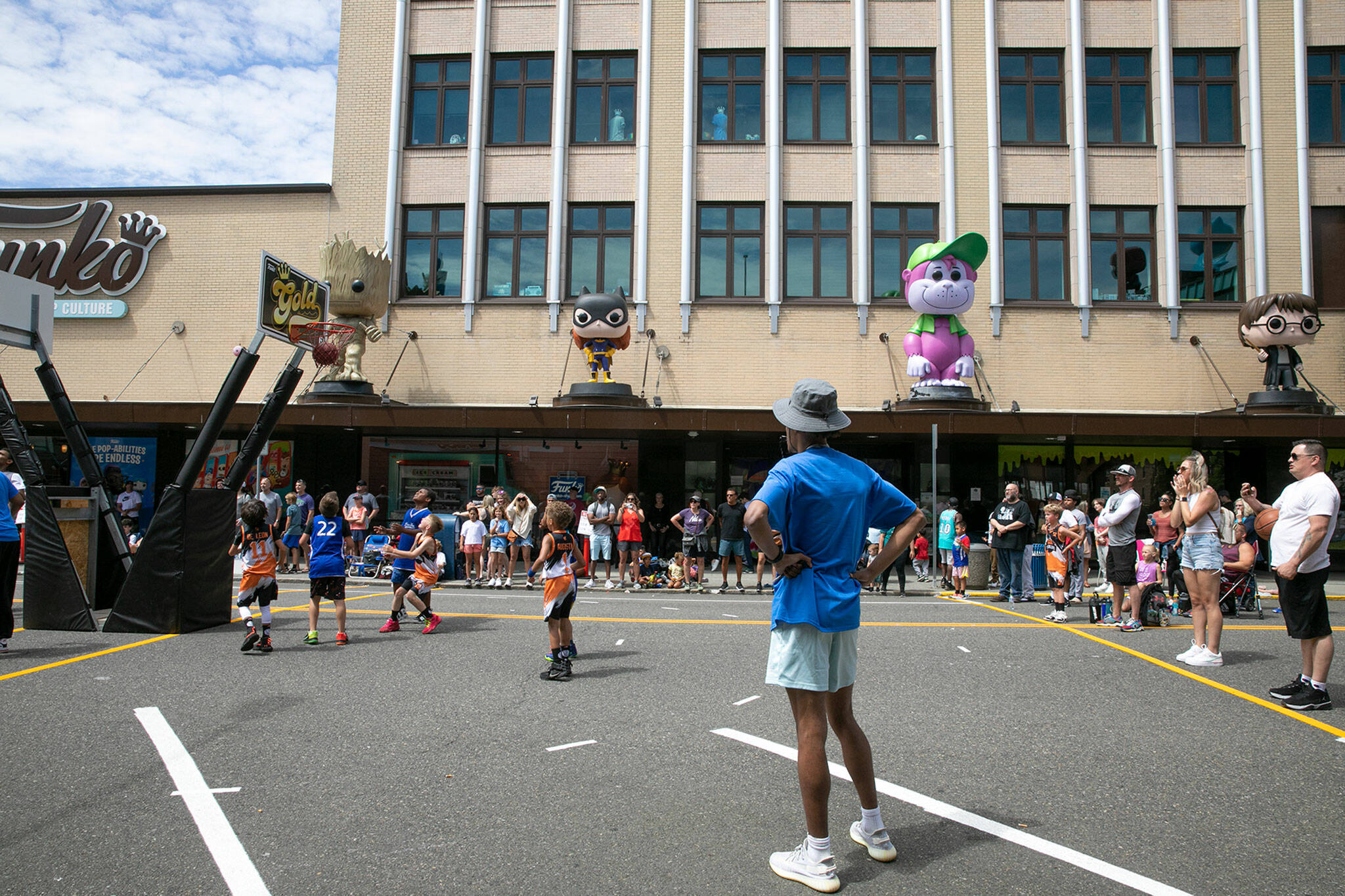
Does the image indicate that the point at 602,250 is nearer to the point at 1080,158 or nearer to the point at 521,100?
the point at 521,100

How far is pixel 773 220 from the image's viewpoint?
770 inches

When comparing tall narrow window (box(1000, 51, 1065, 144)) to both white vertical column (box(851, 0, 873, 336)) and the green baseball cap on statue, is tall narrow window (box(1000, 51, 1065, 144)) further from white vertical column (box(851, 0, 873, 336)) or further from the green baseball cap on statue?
the green baseball cap on statue

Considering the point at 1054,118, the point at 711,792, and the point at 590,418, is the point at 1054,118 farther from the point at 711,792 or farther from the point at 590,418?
the point at 711,792

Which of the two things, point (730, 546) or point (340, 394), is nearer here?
point (730, 546)

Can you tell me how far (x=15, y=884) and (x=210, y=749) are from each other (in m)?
1.70

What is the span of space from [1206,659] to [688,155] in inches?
607

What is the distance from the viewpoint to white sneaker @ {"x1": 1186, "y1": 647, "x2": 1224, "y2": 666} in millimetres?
7609

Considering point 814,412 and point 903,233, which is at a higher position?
point 903,233

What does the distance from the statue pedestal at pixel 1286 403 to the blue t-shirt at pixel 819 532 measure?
1787cm

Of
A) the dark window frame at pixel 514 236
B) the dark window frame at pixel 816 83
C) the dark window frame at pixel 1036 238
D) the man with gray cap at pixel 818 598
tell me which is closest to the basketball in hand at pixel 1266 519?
the man with gray cap at pixel 818 598

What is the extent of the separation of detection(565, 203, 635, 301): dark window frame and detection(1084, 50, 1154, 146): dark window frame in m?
10.6

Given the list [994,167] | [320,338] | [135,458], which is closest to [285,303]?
[320,338]

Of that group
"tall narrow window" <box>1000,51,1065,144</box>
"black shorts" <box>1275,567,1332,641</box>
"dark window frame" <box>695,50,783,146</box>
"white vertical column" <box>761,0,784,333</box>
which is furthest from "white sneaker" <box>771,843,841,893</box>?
"tall narrow window" <box>1000,51,1065,144</box>

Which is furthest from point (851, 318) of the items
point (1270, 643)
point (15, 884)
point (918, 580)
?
point (15, 884)
